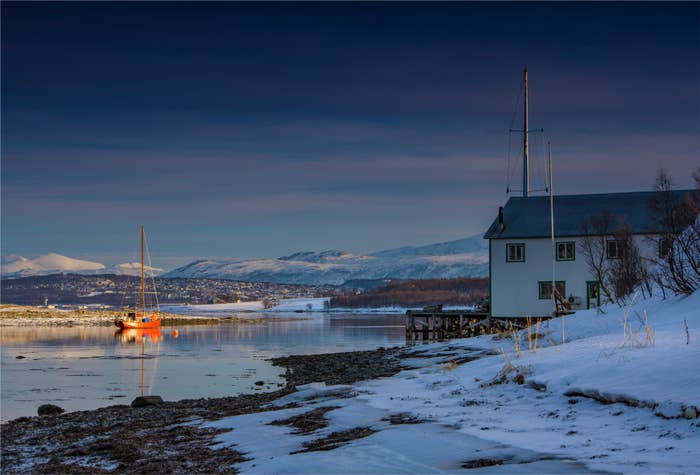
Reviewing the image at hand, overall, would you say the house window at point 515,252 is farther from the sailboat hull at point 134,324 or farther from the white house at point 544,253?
the sailboat hull at point 134,324

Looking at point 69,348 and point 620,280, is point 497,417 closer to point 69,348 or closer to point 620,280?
point 620,280

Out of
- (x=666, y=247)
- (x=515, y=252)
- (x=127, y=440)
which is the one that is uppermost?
(x=515, y=252)

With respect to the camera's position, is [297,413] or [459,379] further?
[459,379]

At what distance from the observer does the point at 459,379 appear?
15.7 m

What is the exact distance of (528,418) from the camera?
36.7 feet

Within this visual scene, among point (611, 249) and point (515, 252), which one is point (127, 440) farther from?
point (611, 249)

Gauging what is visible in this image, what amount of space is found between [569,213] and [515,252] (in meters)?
4.58

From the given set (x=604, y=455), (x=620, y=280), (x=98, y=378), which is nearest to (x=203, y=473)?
(x=604, y=455)

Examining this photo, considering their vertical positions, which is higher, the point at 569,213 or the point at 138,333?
the point at 569,213

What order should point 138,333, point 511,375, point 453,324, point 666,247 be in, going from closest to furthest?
point 511,375
point 666,247
point 453,324
point 138,333

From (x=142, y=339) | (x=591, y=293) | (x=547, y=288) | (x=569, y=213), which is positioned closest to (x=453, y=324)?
(x=547, y=288)

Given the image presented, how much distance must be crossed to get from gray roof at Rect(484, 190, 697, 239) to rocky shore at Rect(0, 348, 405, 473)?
28.7 m

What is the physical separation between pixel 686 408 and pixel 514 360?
21.3ft

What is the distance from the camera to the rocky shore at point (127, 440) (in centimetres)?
1177
